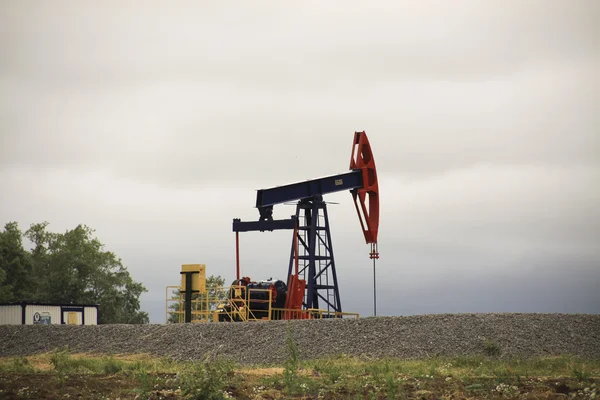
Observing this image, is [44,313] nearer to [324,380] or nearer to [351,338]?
[351,338]

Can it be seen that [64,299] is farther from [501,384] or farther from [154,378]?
[501,384]

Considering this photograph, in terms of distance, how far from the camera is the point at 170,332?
2394 cm

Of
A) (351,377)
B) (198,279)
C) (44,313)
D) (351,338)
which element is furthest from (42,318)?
(351,377)

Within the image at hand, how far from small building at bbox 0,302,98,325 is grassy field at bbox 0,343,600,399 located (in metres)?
12.8

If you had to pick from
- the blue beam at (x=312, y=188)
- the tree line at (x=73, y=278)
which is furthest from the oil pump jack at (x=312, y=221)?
the tree line at (x=73, y=278)

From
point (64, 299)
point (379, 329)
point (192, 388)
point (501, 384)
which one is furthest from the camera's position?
point (64, 299)

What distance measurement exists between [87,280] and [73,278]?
3.07 ft

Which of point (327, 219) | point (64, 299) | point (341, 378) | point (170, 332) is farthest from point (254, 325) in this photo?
point (64, 299)

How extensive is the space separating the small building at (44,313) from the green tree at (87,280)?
11.6 metres

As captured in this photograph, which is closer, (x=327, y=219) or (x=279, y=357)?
(x=279, y=357)

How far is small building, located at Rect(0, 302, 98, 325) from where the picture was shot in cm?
3158

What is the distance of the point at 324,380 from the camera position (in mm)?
15828

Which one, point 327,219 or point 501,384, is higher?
point 327,219

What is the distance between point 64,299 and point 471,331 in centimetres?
3245
